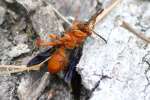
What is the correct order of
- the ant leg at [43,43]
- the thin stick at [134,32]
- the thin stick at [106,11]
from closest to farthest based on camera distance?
the ant leg at [43,43], the thin stick at [134,32], the thin stick at [106,11]

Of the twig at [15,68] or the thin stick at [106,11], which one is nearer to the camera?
the twig at [15,68]

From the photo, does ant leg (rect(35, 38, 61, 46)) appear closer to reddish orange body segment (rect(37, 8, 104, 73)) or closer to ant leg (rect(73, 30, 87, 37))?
→ reddish orange body segment (rect(37, 8, 104, 73))

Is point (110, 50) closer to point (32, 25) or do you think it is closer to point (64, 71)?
point (64, 71)

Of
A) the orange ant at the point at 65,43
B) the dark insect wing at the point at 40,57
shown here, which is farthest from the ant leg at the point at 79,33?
the dark insect wing at the point at 40,57

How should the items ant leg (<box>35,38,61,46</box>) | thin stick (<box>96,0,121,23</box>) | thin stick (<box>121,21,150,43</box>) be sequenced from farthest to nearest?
thin stick (<box>96,0,121,23</box>) < thin stick (<box>121,21,150,43</box>) < ant leg (<box>35,38,61,46</box>)

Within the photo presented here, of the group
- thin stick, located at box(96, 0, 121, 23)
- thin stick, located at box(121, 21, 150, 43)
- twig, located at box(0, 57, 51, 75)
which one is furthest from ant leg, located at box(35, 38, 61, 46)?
thin stick, located at box(121, 21, 150, 43)

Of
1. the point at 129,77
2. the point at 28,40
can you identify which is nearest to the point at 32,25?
the point at 28,40

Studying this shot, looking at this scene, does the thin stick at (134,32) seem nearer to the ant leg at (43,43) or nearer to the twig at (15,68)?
the ant leg at (43,43)

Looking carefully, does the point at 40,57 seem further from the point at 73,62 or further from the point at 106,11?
the point at 106,11

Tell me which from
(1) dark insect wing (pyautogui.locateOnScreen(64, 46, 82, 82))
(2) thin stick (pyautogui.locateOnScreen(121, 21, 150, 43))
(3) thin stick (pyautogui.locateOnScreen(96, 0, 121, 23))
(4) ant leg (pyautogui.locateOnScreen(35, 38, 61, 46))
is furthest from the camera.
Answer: (3) thin stick (pyautogui.locateOnScreen(96, 0, 121, 23))
